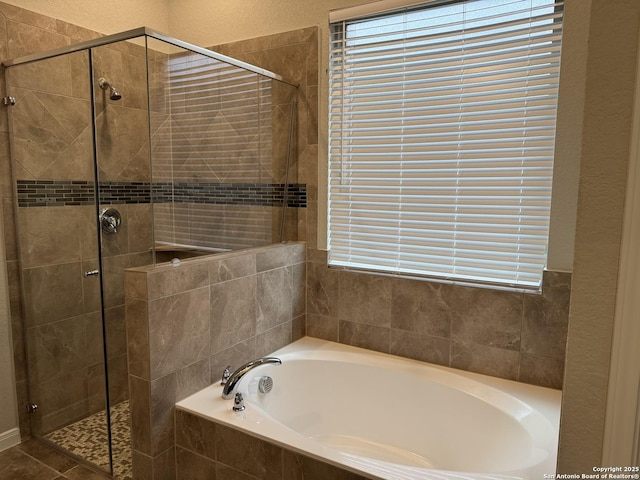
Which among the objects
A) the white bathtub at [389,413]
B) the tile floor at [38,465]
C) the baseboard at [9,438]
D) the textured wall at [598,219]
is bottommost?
the tile floor at [38,465]

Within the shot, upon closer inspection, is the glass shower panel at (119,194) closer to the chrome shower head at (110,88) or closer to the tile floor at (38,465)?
the chrome shower head at (110,88)

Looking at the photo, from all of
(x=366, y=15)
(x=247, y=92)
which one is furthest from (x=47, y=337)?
(x=366, y=15)

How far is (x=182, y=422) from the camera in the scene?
1913 mm

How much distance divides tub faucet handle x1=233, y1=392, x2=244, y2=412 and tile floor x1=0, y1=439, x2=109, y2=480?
859mm

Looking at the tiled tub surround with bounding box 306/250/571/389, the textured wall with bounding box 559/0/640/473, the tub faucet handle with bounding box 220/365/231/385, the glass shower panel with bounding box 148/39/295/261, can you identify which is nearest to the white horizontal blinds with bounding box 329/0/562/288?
the tiled tub surround with bounding box 306/250/571/389

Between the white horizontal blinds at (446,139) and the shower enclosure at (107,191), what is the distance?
0.50 meters

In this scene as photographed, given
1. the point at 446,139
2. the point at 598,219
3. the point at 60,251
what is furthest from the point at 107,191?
the point at 598,219

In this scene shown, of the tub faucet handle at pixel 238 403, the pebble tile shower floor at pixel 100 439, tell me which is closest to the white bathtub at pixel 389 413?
the tub faucet handle at pixel 238 403

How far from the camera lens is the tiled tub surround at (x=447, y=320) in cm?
206

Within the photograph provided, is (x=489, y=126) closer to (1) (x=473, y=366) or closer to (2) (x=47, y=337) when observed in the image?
(1) (x=473, y=366)

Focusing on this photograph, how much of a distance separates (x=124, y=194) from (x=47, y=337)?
908mm

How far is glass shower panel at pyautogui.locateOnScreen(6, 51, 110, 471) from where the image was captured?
2.19 m

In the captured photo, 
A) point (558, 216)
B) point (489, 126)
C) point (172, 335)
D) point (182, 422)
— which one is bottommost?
point (182, 422)

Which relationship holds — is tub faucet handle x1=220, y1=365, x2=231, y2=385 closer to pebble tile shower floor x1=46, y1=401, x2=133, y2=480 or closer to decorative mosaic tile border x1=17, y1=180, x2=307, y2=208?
pebble tile shower floor x1=46, y1=401, x2=133, y2=480
